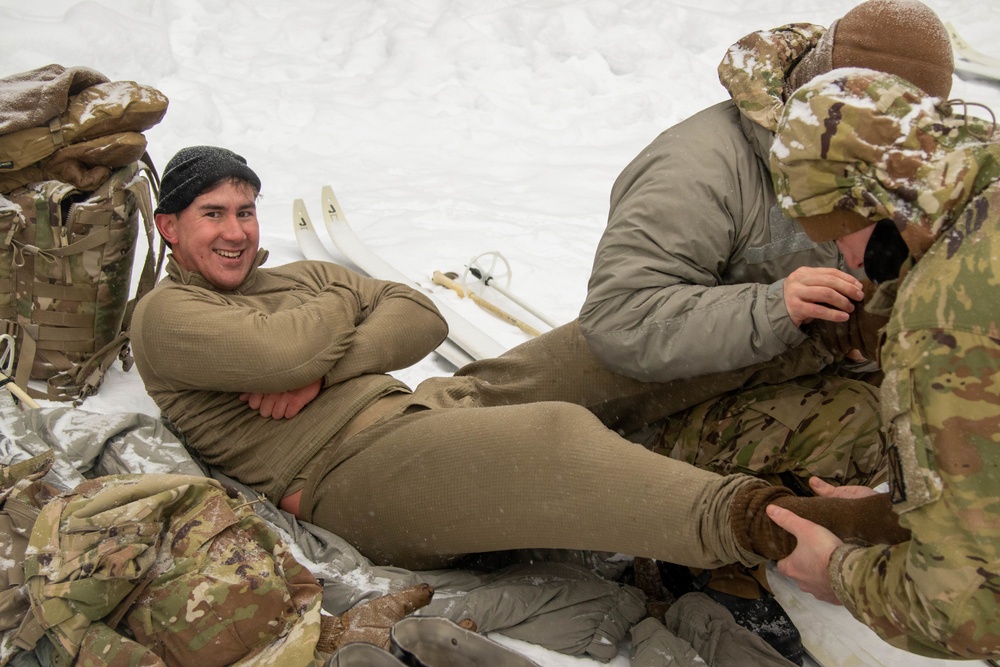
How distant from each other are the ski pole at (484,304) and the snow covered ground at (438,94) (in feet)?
0.12

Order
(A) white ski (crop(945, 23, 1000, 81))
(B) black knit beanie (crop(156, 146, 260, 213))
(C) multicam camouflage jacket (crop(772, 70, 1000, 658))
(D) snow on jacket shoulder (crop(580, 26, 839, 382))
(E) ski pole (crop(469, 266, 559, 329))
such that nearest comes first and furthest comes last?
(C) multicam camouflage jacket (crop(772, 70, 1000, 658))
(D) snow on jacket shoulder (crop(580, 26, 839, 382))
(B) black knit beanie (crop(156, 146, 260, 213))
(E) ski pole (crop(469, 266, 559, 329))
(A) white ski (crop(945, 23, 1000, 81))

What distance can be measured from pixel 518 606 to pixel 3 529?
1099 millimetres

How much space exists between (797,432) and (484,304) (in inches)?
79.0

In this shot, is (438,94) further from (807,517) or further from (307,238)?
(807,517)

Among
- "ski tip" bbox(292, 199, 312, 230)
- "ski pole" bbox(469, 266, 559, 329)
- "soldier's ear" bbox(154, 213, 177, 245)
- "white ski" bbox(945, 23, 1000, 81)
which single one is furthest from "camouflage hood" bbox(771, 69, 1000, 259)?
"white ski" bbox(945, 23, 1000, 81)

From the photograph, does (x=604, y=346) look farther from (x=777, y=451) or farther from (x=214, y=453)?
(x=214, y=453)

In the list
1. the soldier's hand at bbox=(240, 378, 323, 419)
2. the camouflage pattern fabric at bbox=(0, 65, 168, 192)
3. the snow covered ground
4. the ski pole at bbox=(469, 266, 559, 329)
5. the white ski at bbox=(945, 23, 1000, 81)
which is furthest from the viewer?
the white ski at bbox=(945, 23, 1000, 81)

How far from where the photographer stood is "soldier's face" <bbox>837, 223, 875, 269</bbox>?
137 centimetres

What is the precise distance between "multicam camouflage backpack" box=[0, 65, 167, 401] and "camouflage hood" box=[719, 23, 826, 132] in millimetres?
1946

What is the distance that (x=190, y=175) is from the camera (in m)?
2.33

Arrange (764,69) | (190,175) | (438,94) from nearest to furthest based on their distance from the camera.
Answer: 1. (764,69)
2. (190,175)
3. (438,94)

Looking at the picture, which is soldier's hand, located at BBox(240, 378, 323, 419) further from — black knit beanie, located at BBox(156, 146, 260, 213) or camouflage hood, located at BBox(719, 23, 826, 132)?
camouflage hood, located at BBox(719, 23, 826, 132)

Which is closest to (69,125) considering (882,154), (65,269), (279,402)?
(65,269)

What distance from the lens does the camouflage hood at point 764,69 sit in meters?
1.95
